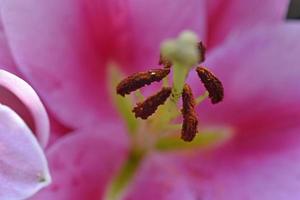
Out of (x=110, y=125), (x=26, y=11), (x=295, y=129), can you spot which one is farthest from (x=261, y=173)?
(x=26, y=11)

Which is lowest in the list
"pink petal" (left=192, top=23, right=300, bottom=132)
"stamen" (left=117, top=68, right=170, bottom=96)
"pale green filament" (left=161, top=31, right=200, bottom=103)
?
"stamen" (left=117, top=68, right=170, bottom=96)

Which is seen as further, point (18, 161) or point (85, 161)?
point (85, 161)

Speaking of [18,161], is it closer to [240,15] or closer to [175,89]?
[175,89]

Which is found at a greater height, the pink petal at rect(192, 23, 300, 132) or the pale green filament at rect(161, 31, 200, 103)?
the pink petal at rect(192, 23, 300, 132)

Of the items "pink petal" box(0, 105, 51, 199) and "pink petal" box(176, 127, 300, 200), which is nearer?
"pink petal" box(0, 105, 51, 199)

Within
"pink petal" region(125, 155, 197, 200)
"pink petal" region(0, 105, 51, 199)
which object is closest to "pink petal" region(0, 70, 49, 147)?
"pink petal" region(0, 105, 51, 199)

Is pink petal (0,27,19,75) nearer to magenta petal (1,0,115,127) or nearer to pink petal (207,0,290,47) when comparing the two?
magenta petal (1,0,115,127)

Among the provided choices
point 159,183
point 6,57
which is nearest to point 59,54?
point 6,57

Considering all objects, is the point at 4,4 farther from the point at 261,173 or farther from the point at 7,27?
the point at 261,173
